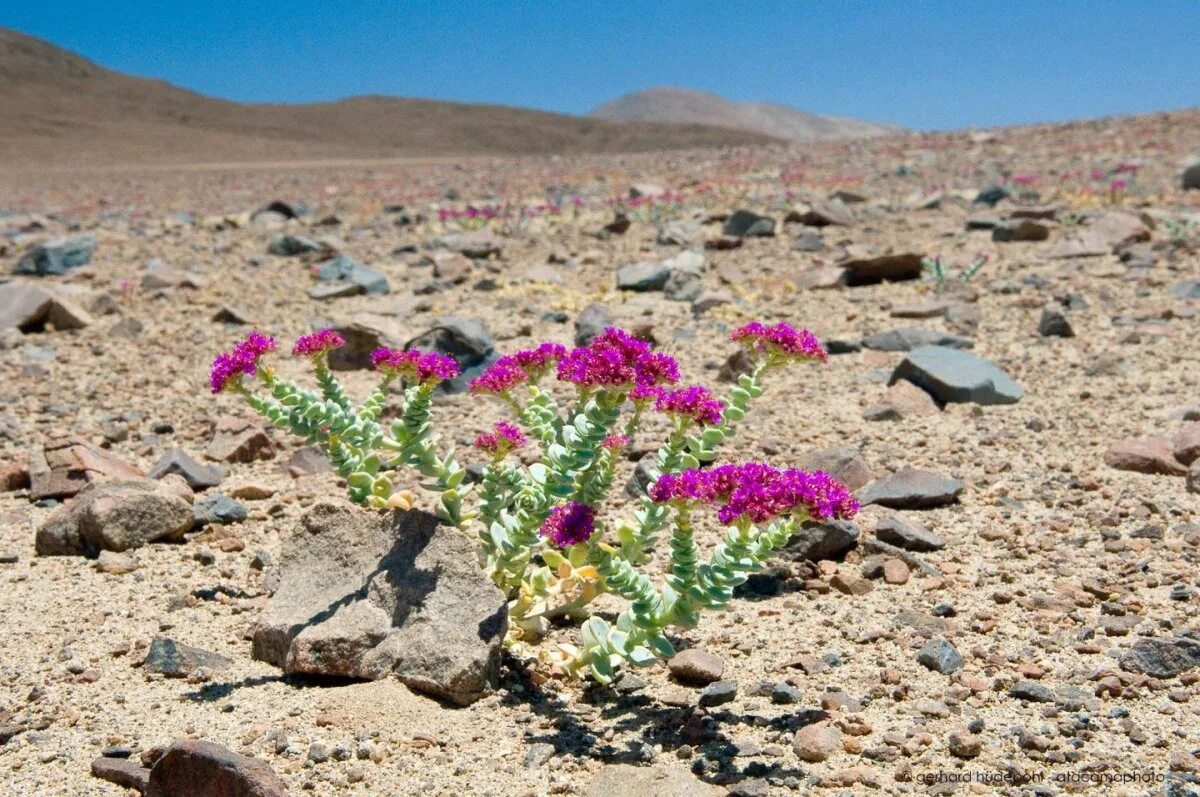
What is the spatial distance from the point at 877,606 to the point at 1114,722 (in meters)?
1.06

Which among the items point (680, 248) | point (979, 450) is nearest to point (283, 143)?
point (680, 248)

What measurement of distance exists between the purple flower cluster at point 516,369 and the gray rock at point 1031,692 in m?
1.82

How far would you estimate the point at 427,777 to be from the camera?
10.5 feet

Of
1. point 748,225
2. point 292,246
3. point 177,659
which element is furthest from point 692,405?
point 292,246

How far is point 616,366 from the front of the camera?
3242mm

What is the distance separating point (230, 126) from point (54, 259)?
6780 centimetres

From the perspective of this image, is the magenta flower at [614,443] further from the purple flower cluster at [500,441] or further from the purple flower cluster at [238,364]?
the purple flower cluster at [238,364]

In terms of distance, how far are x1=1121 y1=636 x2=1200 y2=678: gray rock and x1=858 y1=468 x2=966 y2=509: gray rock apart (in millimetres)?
1532

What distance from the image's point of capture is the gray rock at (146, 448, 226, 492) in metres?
5.59

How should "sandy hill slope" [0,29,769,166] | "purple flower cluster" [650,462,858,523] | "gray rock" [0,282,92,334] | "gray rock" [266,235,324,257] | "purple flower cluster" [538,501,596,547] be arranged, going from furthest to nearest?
"sandy hill slope" [0,29,769,166] → "gray rock" [266,235,324,257] → "gray rock" [0,282,92,334] → "purple flower cluster" [538,501,596,547] → "purple flower cluster" [650,462,858,523]

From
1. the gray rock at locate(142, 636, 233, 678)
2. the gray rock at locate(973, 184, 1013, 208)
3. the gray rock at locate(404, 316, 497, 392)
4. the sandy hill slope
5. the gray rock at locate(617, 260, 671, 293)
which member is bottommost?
the gray rock at locate(142, 636, 233, 678)

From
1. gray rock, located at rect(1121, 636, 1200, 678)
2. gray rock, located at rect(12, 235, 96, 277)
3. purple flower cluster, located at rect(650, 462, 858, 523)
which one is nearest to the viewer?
purple flower cluster, located at rect(650, 462, 858, 523)

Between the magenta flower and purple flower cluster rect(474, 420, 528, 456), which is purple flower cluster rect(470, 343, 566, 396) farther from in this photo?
the magenta flower

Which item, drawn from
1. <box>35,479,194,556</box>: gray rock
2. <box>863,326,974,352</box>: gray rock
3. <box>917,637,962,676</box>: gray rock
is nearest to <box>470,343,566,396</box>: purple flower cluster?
<box>917,637,962,676</box>: gray rock
